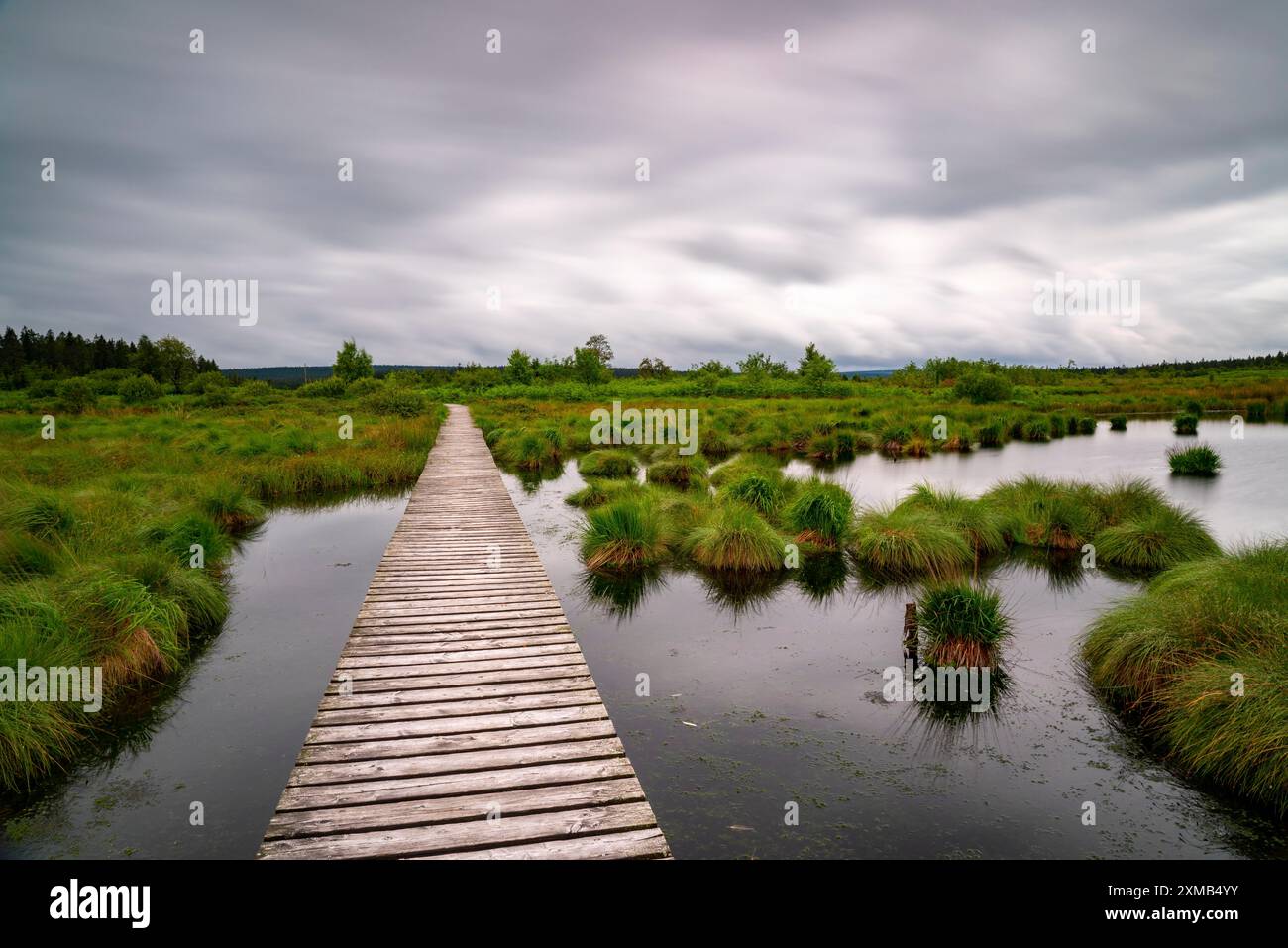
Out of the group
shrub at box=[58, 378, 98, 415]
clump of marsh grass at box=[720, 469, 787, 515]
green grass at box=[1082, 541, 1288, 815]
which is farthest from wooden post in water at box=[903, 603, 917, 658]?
shrub at box=[58, 378, 98, 415]

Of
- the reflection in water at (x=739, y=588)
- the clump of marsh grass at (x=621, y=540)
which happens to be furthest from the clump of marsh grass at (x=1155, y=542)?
the clump of marsh grass at (x=621, y=540)

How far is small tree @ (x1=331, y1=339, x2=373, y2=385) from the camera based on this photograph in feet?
235

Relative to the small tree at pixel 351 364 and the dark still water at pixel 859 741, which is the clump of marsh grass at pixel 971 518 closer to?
the dark still water at pixel 859 741

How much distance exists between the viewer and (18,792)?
4957 mm

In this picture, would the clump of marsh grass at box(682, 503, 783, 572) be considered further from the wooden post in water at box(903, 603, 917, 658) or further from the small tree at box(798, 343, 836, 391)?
the small tree at box(798, 343, 836, 391)

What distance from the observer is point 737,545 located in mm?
11562

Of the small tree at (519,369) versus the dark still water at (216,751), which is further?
the small tree at (519,369)

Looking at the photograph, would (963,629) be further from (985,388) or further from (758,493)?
(985,388)

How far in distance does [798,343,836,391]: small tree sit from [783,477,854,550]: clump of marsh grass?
2308 inches

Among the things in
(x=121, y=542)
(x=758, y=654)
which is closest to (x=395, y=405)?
(x=121, y=542)

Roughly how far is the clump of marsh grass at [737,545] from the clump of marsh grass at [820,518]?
1006 mm

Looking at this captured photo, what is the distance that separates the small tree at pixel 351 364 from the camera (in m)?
71.8

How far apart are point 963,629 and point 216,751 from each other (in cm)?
762
